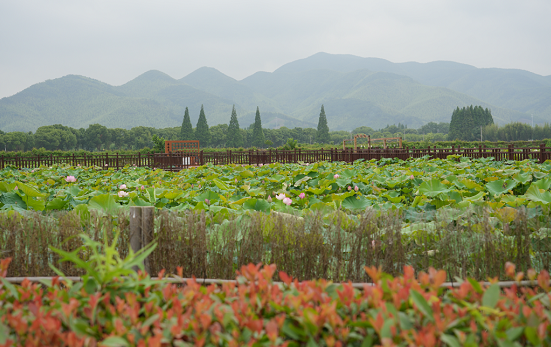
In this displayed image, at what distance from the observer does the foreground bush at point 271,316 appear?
44.8 inches

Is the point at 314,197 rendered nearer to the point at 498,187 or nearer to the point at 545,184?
the point at 498,187

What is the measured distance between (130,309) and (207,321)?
30cm

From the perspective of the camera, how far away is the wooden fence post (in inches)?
93.7

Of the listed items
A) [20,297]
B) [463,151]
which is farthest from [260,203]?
[463,151]

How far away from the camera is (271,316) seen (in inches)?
52.7

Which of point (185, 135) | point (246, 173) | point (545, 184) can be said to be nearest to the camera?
point (545, 184)

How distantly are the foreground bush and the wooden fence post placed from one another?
91cm

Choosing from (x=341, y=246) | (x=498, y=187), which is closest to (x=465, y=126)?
(x=498, y=187)

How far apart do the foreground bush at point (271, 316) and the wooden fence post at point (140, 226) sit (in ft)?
2.98

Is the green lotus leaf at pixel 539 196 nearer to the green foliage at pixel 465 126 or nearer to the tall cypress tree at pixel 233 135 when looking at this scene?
the tall cypress tree at pixel 233 135

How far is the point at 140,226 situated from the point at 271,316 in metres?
1.42

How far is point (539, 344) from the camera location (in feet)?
3.56

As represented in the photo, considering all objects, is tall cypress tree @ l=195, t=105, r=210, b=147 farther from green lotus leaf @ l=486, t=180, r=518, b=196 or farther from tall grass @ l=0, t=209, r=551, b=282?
tall grass @ l=0, t=209, r=551, b=282

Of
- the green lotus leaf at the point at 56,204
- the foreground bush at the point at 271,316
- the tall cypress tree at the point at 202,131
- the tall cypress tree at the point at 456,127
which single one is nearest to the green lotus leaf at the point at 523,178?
the foreground bush at the point at 271,316
